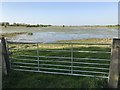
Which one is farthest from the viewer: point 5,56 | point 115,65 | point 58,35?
point 58,35

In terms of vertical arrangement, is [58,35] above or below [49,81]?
above

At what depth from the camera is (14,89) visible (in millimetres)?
6570

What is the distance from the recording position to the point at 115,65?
244 inches

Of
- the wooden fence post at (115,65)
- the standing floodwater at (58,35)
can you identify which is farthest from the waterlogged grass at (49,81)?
the standing floodwater at (58,35)

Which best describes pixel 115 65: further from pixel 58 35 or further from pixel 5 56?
pixel 58 35

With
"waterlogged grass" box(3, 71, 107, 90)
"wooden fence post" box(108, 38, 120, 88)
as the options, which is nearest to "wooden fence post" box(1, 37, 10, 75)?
"waterlogged grass" box(3, 71, 107, 90)

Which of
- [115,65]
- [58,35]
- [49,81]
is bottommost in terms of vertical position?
[49,81]

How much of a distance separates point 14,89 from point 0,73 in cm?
120

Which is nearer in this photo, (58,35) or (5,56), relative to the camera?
(5,56)

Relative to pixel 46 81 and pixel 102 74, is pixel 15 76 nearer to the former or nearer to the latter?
pixel 46 81

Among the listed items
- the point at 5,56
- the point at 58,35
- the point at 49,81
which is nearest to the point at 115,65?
the point at 49,81

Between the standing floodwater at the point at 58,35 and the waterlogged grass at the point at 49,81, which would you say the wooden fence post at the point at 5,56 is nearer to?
the waterlogged grass at the point at 49,81

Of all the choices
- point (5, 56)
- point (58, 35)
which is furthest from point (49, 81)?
point (58, 35)

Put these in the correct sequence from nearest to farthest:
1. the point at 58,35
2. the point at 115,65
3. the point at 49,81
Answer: the point at 115,65 < the point at 49,81 < the point at 58,35
